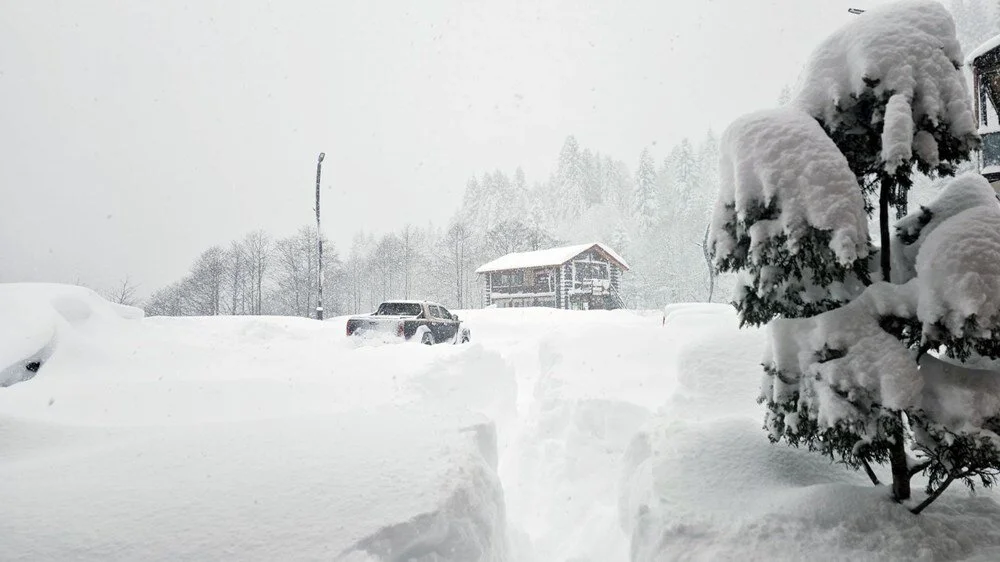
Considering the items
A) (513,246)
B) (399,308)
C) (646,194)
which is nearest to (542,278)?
(513,246)

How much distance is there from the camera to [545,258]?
34.6 metres

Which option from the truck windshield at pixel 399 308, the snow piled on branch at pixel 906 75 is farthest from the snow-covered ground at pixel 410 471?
the truck windshield at pixel 399 308

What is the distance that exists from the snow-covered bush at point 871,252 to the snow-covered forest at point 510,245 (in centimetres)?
4331

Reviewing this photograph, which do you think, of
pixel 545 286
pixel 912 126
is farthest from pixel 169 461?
pixel 545 286

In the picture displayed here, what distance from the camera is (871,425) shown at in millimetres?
2463

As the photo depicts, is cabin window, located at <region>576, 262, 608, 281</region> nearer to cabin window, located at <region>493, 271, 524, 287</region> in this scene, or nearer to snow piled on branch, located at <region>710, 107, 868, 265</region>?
cabin window, located at <region>493, 271, 524, 287</region>

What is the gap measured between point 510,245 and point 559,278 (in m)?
16.2

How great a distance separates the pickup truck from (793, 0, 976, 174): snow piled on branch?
10.3 metres

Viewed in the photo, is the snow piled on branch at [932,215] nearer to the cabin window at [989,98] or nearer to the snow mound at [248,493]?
the snow mound at [248,493]

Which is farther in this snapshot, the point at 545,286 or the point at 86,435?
the point at 545,286

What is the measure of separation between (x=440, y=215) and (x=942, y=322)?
544 feet

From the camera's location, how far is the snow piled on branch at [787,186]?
2455 mm

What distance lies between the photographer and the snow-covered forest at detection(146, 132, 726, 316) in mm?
47594

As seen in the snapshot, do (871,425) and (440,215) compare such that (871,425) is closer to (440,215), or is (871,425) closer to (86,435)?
(86,435)
